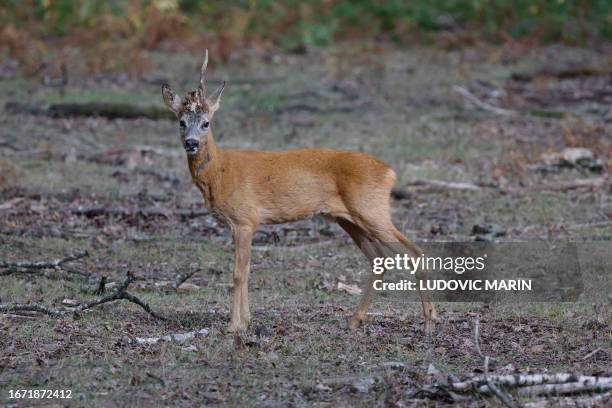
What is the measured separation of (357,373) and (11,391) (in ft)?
6.80

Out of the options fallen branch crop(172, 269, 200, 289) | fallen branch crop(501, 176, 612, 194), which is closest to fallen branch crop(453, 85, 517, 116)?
fallen branch crop(501, 176, 612, 194)

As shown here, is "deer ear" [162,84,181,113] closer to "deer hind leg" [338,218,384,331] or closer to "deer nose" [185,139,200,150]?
"deer nose" [185,139,200,150]

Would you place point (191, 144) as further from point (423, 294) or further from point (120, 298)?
point (423, 294)

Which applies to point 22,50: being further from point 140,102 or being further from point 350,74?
point 350,74

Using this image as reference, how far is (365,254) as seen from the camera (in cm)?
866

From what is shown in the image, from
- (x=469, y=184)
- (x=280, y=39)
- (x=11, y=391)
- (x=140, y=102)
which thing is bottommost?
(x=11, y=391)

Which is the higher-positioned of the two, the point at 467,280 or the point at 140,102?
the point at 140,102

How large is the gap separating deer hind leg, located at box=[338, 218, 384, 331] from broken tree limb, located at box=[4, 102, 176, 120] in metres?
9.41

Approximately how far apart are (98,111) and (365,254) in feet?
32.1

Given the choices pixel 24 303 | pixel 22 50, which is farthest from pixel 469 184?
pixel 22 50

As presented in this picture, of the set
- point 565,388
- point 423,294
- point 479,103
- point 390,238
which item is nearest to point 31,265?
point 390,238

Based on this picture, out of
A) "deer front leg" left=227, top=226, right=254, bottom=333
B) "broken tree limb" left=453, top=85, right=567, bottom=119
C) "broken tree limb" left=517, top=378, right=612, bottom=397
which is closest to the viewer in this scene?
"broken tree limb" left=517, top=378, right=612, bottom=397

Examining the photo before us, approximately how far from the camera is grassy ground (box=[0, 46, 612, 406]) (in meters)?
7.20

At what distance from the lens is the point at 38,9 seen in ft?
81.5
